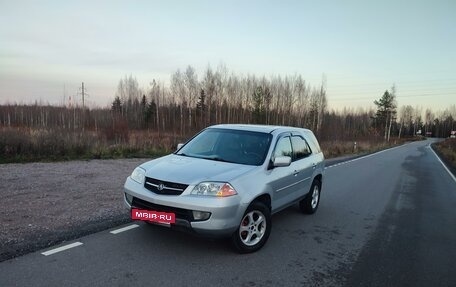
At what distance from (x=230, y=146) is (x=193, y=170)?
1166 millimetres

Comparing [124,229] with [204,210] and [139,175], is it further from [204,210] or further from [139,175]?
[204,210]

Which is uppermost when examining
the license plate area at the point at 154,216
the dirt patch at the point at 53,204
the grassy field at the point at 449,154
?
the license plate area at the point at 154,216

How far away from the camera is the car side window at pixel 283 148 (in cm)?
607

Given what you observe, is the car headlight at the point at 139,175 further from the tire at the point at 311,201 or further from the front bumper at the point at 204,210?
the tire at the point at 311,201

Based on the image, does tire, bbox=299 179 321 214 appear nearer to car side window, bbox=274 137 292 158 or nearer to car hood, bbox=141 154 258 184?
car side window, bbox=274 137 292 158

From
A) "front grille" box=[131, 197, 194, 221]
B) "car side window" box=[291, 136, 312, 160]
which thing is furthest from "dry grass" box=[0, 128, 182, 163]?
"car side window" box=[291, 136, 312, 160]

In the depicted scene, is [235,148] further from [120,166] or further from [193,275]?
[120,166]

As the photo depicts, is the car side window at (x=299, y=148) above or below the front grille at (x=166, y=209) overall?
above

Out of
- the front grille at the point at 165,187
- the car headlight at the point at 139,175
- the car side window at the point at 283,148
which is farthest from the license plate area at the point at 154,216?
the car side window at the point at 283,148

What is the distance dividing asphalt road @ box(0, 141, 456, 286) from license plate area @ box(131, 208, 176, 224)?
1.49ft

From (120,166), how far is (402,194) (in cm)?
922

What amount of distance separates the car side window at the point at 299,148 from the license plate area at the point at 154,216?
2.84m

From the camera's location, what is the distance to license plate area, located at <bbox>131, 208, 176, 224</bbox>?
4719 millimetres

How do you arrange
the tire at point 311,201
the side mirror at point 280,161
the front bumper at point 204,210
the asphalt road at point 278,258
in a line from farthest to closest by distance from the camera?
the tire at point 311,201, the side mirror at point 280,161, the front bumper at point 204,210, the asphalt road at point 278,258
